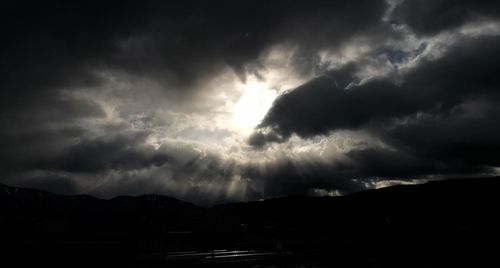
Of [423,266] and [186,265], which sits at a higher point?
[186,265]

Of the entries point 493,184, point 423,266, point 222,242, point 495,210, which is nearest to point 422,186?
point 493,184

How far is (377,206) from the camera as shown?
6811 inches

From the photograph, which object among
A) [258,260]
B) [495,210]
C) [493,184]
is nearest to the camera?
[258,260]

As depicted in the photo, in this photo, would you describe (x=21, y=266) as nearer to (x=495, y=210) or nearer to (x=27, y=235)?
(x=27, y=235)

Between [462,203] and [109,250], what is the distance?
142003 millimetres

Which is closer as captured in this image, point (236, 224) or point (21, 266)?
point (21, 266)

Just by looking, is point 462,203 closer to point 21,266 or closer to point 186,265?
point 186,265

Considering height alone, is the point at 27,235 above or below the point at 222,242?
above

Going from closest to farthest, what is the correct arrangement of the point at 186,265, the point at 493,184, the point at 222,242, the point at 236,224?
the point at 186,265 < the point at 236,224 < the point at 222,242 < the point at 493,184

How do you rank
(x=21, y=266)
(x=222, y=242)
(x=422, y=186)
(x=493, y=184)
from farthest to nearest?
(x=422, y=186), (x=493, y=184), (x=222, y=242), (x=21, y=266)

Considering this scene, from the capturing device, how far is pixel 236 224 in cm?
5238

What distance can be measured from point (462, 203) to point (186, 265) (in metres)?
141

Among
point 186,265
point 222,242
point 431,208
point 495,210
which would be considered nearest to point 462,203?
point 431,208

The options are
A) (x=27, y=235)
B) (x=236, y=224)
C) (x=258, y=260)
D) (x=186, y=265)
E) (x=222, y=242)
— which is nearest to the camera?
(x=186, y=265)
